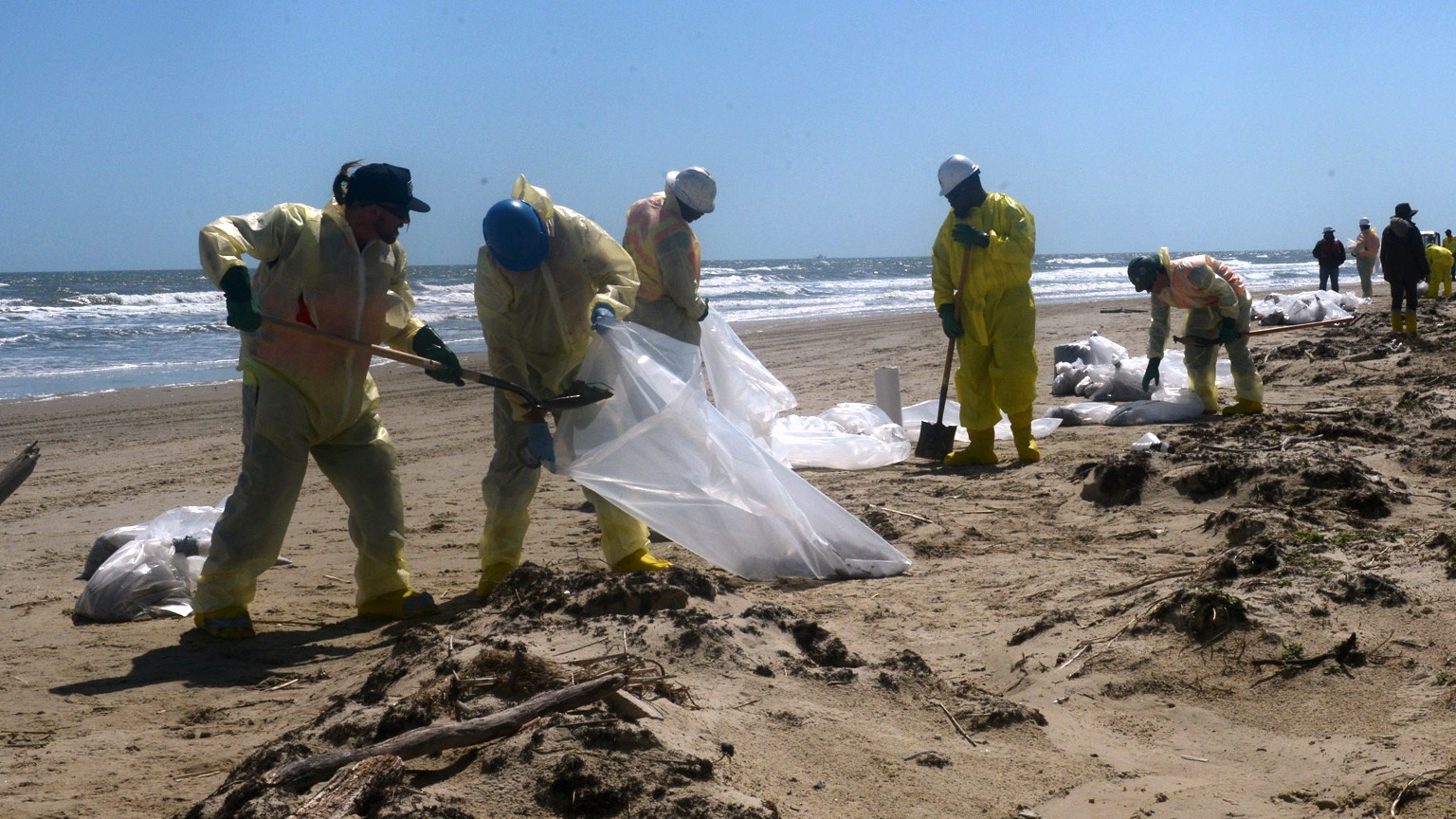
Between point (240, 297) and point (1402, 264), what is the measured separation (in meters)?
12.6

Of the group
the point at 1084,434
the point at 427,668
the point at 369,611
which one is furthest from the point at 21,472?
the point at 1084,434

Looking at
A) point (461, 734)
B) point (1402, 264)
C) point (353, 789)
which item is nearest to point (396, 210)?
point (461, 734)

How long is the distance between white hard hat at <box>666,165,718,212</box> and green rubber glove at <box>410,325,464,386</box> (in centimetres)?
173

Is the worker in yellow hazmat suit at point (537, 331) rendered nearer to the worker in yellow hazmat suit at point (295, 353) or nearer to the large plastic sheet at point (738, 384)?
the worker in yellow hazmat suit at point (295, 353)

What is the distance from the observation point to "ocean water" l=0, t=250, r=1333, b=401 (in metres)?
14.0

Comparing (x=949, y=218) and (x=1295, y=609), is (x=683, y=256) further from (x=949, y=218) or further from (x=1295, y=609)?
(x=1295, y=609)

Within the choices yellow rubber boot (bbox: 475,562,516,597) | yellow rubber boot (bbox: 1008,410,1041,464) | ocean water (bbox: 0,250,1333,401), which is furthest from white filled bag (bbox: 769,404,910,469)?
ocean water (bbox: 0,250,1333,401)

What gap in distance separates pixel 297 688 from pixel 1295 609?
9.41 ft

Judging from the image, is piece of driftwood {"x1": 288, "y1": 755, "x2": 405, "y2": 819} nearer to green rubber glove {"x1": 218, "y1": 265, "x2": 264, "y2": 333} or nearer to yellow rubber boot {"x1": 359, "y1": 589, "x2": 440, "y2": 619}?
green rubber glove {"x1": 218, "y1": 265, "x2": 264, "y2": 333}

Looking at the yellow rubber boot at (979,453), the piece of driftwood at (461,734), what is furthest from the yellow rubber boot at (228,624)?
the yellow rubber boot at (979,453)

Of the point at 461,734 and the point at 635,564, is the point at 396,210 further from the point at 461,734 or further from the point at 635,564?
the point at 461,734

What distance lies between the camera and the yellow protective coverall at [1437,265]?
19266 millimetres

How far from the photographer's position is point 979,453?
6.78 meters

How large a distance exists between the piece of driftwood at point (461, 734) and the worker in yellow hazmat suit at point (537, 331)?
6.13 feet
